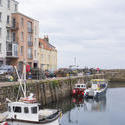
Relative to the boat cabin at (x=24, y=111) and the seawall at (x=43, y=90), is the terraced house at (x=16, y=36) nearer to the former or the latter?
the seawall at (x=43, y=90)

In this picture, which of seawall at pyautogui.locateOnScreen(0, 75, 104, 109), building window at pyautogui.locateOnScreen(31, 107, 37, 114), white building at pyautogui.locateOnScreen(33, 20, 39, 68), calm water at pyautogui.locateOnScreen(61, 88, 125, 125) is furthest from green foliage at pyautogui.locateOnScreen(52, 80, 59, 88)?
building window at pyautogui.locateOnScreen(31, 107, 37, 114)

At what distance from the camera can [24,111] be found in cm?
1564

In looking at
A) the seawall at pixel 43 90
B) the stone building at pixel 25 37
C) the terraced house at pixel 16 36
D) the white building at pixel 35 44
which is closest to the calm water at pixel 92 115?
the seawall at pixel 43 90

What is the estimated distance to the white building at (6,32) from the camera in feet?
123

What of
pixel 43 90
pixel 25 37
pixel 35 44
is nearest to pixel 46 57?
pixel 35 44

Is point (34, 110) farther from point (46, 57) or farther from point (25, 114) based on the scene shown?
point (46, 57)

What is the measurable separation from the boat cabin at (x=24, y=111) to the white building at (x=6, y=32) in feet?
74.2

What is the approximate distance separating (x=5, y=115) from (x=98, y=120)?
10.7 meters

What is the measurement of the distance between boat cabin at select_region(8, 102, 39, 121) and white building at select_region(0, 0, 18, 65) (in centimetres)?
2262

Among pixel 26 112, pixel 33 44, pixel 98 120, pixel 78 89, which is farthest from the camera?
pixel 33 44

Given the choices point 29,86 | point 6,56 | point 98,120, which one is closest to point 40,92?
point 29,86

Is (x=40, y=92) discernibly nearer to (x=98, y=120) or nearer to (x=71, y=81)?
(x=98, y=120)

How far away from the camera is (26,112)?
15617 mm

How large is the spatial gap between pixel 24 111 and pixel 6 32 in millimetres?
25984
